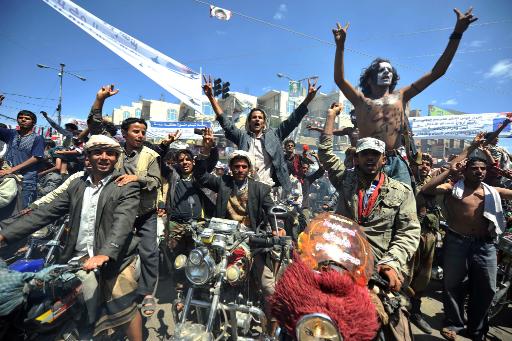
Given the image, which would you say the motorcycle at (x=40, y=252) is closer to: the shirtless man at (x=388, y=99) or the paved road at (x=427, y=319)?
the paved road at (x=427, y=319)

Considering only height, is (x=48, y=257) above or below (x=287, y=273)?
below

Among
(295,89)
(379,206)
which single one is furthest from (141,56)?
(295,89)

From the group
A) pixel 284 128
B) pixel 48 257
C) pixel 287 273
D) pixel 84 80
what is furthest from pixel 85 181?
pixel 84 80

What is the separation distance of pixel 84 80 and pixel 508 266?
33.1 meters

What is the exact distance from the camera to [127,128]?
11.4ft

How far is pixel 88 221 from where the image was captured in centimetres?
236

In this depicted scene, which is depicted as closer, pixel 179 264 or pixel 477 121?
pixel 179 264

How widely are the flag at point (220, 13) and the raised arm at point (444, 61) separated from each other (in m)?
7.54

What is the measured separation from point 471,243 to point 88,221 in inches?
Answer: 180

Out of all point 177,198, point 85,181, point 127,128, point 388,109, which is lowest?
point 177,198

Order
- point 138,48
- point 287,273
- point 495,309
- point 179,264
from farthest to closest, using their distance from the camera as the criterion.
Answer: point 138,48 < point 495,309 < point 179,264 < point 287,273

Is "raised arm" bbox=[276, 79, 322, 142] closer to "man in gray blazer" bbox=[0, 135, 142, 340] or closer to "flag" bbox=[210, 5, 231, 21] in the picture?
"man in gray blazer" bbox=[0, 135, 142, 340]

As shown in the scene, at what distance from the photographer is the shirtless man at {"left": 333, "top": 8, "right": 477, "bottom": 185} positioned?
308 cm

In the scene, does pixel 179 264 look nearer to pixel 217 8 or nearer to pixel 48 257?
pixel 48 257
